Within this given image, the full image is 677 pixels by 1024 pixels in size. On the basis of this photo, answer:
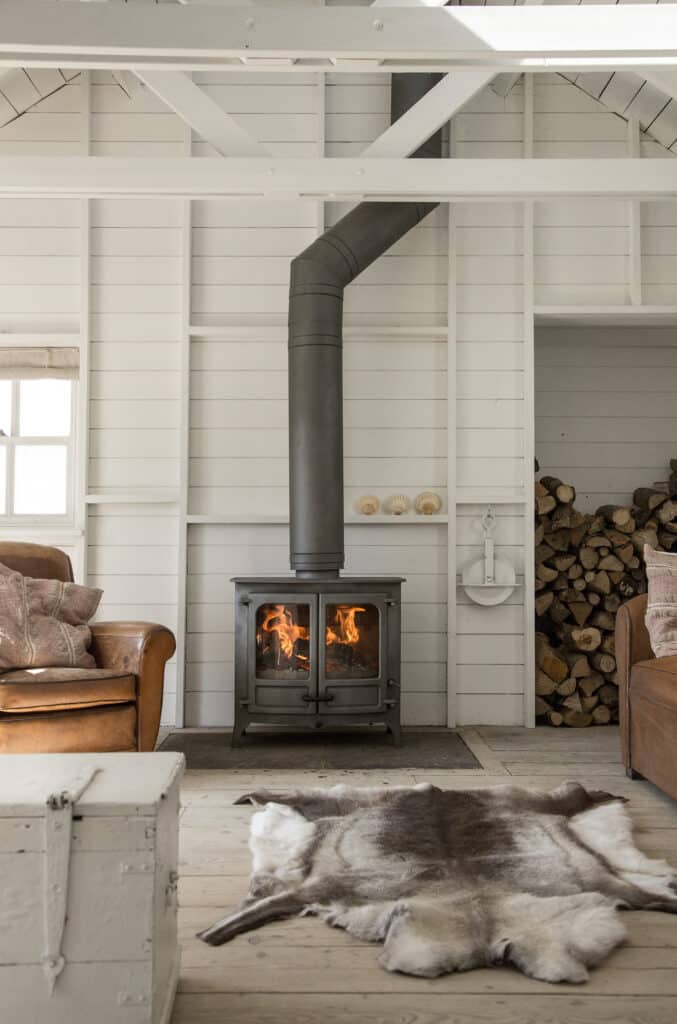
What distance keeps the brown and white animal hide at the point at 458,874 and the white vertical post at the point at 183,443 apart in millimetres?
1542

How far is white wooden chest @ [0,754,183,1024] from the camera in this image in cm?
166

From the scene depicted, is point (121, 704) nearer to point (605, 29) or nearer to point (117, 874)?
point (117, 874)

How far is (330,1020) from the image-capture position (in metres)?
1.84

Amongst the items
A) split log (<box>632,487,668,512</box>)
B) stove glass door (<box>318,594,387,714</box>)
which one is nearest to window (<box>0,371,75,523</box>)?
stove glass door (<box>318,594,387,714</box>)

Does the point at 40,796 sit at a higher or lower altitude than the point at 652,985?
higher

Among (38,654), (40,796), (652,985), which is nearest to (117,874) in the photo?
(40,796)

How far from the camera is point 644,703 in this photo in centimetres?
358

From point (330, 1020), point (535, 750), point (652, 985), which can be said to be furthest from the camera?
point (535, 750)

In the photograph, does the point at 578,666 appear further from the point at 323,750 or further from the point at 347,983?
the point at 347,983

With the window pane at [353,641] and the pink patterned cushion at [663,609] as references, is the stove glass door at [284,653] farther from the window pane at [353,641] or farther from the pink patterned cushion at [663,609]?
the pink patterned cushion at [663,609]

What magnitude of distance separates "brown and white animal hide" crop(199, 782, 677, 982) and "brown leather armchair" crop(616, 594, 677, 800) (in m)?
0.24

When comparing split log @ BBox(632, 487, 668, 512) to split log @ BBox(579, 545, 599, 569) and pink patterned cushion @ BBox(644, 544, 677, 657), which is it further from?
pink patterned cushion @ BBox(644, 544, 677, 657)

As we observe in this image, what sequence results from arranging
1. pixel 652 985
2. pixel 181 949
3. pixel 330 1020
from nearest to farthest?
pixel 330 1020 → pixel 652 985 → pixel 181 949

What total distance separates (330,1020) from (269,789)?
1776mm
